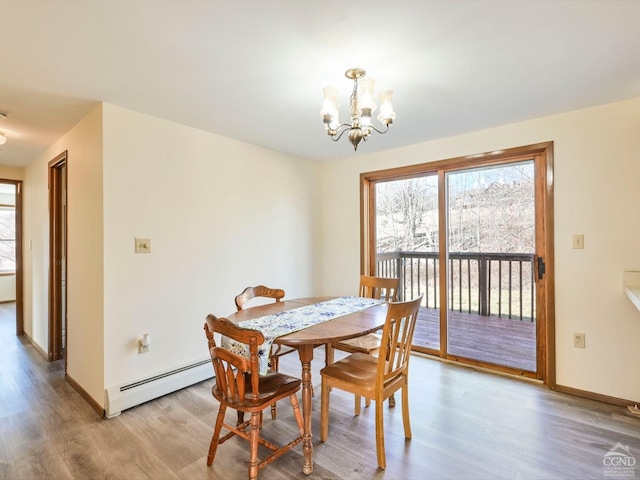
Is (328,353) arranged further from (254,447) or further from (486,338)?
(486,338)

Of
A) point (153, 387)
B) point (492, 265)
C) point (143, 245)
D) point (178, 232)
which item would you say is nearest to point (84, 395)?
point (153, 387)

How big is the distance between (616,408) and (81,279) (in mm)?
4322

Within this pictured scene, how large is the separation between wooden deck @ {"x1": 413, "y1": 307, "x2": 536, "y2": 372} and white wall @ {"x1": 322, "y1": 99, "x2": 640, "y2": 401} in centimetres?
35

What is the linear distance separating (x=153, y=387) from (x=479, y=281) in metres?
3.18

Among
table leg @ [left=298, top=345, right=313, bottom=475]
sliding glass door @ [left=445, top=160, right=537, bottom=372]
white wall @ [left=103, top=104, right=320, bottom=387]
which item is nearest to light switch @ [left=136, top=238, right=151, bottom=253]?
white wall @ [left=103, top=104, right=320, bottom=387]

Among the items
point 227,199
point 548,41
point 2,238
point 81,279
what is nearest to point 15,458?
point 81,279

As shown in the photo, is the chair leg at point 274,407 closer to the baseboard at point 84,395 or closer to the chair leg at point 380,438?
the chair leg at point 380,438

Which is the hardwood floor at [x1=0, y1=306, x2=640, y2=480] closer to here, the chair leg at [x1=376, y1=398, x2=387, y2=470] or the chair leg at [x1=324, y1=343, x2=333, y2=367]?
the chair leg at [x1=376, y1=398, x2=387, y2=470]

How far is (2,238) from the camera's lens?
21.7 ft

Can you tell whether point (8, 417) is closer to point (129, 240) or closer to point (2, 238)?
→ point (129, 240)

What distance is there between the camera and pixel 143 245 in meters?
2.55

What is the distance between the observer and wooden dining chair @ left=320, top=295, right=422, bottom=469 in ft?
5.75

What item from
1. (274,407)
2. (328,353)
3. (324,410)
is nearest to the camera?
(324,410)

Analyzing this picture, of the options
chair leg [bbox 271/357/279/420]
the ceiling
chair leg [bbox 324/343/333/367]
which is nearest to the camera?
the ceiling
